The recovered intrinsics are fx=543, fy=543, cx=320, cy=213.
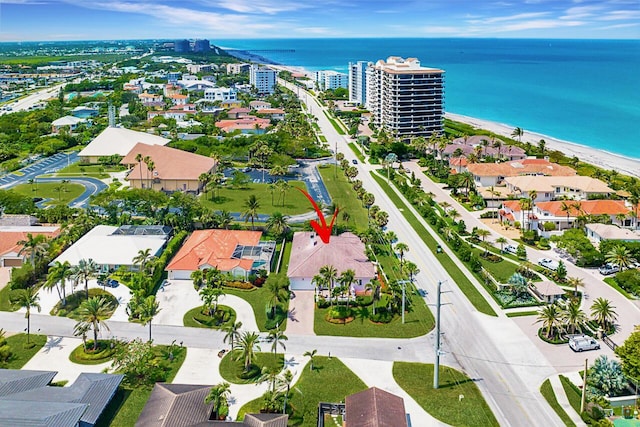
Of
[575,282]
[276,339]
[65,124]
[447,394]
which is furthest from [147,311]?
[65,124]

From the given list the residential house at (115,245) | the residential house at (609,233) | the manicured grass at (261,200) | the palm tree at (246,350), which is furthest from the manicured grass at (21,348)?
the residential house at (609,233)

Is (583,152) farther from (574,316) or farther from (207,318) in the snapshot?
(207,318)

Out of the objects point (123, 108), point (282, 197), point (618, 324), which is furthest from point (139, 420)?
point (123, 108)

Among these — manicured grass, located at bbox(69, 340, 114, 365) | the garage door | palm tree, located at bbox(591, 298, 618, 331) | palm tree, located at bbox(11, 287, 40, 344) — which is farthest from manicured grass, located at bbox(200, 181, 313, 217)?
palm tree, located at bbox(591, 298, 618, 331)

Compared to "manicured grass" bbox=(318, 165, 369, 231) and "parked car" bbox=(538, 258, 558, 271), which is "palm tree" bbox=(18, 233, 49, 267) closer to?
"manicured grass" bbox=(318, 165, 369, 231)

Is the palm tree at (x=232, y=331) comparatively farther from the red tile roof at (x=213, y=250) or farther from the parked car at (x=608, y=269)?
the parked car at (x=608, y=269)
